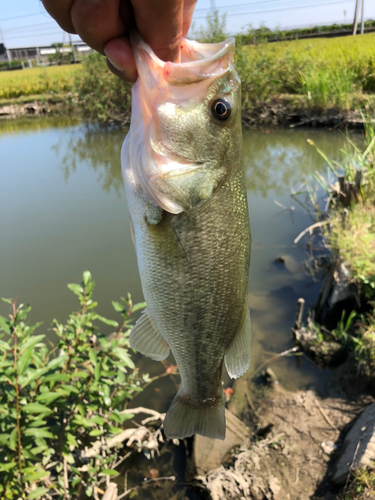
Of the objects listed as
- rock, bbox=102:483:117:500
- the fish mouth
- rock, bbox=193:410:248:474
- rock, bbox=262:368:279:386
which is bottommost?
rock, bbox=262:368:279:386

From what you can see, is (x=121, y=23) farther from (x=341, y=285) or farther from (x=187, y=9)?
(x=341, y=285)

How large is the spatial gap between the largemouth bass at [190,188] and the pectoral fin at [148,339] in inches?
4.6

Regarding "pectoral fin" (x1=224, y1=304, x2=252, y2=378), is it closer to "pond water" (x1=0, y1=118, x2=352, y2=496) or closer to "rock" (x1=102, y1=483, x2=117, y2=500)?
"rock" (x1=102, y1=483, x2=117, y2=500)

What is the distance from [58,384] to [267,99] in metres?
14.8

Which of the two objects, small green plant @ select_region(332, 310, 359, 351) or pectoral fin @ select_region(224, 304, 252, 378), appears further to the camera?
small green plant @ select_region(332, 310, 359, 351)

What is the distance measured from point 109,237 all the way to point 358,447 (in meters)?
5.05

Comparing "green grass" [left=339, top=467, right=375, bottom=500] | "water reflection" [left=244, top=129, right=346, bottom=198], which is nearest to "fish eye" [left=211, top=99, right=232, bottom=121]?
"green grass" [left=339, top=467, right=375, bottom=500]

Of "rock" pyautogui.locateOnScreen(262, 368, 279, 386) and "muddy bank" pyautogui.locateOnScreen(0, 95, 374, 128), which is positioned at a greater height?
"muddy bank" pyautogui.locateOnScreen(0, 95, 374, 128)

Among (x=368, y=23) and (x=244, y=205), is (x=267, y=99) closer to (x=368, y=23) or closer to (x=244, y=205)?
(x=244, y=205)

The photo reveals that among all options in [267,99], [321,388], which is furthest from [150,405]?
[267,99]

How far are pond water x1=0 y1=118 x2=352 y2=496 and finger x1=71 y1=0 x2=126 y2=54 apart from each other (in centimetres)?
360

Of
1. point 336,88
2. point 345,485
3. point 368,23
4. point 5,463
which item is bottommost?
point 345,485

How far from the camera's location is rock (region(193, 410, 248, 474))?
302 centimetres

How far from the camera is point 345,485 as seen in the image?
2518 mm
